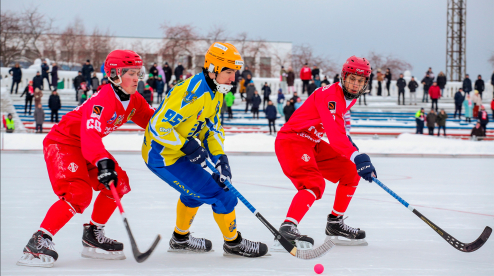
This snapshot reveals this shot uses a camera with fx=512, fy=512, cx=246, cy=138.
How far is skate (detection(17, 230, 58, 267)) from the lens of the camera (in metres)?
3.07

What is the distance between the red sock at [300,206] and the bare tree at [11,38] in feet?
78.2

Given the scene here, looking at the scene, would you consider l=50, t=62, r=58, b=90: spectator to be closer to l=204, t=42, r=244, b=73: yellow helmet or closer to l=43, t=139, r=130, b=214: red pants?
l=43, t=139, r=130, b=214: red pants

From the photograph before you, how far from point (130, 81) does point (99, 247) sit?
3.69ft

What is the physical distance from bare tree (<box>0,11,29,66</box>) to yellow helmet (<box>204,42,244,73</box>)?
927 inches

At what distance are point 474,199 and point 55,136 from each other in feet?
14.5

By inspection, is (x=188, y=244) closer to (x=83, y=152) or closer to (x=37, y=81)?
(x=83, y=152)

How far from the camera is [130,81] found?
3258 mm

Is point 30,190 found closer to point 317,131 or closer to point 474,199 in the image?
point 317,131

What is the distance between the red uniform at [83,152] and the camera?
3.08 metres

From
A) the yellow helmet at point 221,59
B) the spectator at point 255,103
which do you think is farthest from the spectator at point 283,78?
the yellow helmet at point 221,59

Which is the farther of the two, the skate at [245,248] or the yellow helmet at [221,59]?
the skate at [245,248]

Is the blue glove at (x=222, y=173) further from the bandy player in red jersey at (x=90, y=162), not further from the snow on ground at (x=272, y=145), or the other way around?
the snow on ground at (x=272, y=145)

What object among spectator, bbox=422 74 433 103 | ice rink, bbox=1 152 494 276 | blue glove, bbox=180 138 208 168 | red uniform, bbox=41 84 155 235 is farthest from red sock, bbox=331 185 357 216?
spectator, bbox=422 74 433 103

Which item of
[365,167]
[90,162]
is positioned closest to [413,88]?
[365,167]
